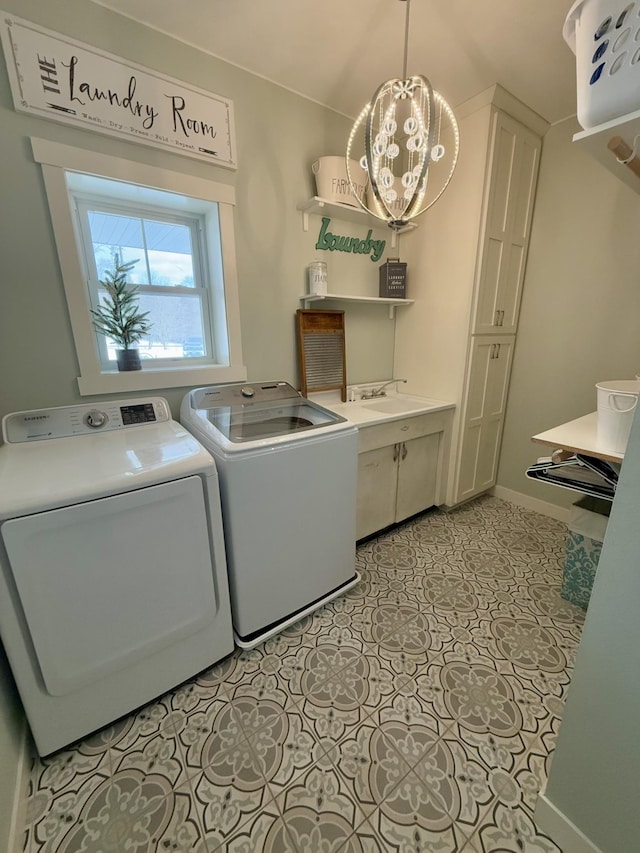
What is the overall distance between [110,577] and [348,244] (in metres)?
2.31

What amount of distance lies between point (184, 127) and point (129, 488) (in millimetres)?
1754

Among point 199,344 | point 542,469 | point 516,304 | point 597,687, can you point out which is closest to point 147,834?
point 597,687

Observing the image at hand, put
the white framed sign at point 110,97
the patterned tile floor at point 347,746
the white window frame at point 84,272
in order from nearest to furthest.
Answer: the patterned tile floor at point 347,746 < the white framed sign at point 110,97 < the white window frame at point 84,272

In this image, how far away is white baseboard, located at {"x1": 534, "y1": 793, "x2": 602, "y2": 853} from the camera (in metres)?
0.87

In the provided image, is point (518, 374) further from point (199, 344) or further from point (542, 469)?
point (199, 344)

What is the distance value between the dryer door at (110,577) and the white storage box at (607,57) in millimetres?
1598

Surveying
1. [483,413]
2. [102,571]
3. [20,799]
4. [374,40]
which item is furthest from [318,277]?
[20,799]

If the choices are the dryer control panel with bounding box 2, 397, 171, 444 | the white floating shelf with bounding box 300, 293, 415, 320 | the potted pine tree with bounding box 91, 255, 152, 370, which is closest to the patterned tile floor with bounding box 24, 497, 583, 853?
the dryer control panel with bounding box 2, 397, 171, 444

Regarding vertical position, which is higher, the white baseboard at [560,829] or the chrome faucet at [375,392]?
the chrome faucet at [375,392]

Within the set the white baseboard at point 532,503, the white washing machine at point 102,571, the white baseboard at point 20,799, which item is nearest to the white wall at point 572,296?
the white baseboard at point 532,503

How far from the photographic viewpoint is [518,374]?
264cm

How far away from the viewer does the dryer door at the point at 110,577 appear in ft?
3.23

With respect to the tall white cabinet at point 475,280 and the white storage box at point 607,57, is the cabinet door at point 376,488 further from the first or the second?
the white storage box at point 607,57

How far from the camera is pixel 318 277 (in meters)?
2.10
